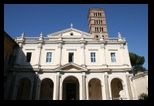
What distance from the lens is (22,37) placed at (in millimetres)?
24250

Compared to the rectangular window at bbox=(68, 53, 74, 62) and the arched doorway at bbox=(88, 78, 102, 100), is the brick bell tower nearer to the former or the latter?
the rectangular window at bbox=(68, 53, 74, 62)

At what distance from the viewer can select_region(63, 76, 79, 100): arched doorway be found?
22.6 meters

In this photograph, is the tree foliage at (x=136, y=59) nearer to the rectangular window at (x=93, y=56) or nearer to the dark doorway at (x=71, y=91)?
the rectangular window at (x=93, y=56)

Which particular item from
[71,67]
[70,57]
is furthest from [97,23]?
[71,67]

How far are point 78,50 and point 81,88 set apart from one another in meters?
6.45

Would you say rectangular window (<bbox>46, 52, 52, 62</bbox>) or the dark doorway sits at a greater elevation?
rectangular window (<bbox>46, 52, 52, 62</bbox>)

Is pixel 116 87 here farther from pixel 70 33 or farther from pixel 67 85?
pixel 70 33

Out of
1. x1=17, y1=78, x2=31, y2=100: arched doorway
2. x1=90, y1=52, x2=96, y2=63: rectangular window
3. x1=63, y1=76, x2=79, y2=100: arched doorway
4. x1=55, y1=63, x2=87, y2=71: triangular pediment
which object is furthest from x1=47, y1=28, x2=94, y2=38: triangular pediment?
x1=17, y1=78, x2=31, y2=100: arched doorway

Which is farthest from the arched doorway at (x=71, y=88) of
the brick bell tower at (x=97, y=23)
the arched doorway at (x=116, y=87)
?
the brick bell tower at (x=97, y=23)

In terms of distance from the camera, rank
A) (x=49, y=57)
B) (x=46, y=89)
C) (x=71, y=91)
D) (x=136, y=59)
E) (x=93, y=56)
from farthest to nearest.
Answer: (x=136, y=59)
(x=93, y=56)
(x=49, y=57)
(x=71, y=91)
(x=46, y=89)

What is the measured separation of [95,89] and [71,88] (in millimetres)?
3864

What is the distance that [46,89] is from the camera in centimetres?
2273
